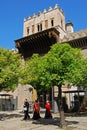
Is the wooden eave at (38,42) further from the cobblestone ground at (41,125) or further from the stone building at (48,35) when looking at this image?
the cobblestone ground at (41,125)

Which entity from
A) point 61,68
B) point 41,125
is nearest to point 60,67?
point 61,68

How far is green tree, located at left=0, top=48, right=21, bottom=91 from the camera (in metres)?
19.0

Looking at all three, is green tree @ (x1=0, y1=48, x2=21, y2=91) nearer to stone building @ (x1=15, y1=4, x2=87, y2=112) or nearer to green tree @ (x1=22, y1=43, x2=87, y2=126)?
green tree @ (x1=22, y1=43, x2=87, y2=126)

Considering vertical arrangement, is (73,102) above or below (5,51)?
below

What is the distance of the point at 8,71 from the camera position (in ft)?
62.8

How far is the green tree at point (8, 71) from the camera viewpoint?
62.2ft

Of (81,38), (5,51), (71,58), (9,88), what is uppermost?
(81,38)

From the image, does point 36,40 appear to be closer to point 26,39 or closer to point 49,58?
point 26,39

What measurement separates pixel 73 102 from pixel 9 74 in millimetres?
10901

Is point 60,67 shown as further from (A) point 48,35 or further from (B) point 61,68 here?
(A) point 48,35

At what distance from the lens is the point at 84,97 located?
25875mm

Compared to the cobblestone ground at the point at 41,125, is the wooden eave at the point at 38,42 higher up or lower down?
higher up

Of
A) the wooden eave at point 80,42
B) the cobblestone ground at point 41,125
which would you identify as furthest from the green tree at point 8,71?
the wooden eave at point 80,42

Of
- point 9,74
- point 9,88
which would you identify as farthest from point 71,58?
point 9,88
